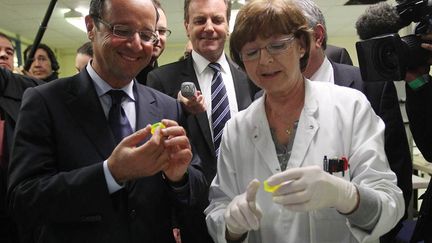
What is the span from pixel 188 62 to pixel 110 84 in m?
0.65

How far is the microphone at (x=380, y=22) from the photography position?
1.28 m

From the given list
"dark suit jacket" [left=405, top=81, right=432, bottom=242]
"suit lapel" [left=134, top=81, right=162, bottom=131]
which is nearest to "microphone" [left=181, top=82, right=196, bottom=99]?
"suit lapel" [left=134, top=81, right=162, bottom=131]

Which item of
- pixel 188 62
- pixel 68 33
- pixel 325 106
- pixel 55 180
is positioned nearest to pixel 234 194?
pixel 325 106

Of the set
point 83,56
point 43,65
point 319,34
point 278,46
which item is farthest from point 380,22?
point 43,65

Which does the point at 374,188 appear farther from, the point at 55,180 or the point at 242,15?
the point at 55,180

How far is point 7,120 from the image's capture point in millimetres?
1734

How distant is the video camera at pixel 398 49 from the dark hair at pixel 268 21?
0.26 metres

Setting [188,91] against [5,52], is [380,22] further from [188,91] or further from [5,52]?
[5,52]

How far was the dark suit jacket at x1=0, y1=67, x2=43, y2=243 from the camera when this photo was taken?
1.69m

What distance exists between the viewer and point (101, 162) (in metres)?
1.10

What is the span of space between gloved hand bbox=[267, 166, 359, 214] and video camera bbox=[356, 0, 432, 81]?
0.48m

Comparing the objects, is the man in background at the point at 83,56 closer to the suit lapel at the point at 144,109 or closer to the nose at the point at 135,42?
the suit lapel at the point at 144,109

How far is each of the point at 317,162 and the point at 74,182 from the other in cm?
66

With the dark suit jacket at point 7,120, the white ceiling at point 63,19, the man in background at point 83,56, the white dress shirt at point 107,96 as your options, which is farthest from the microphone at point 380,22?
the white ceiling at point 63,19
